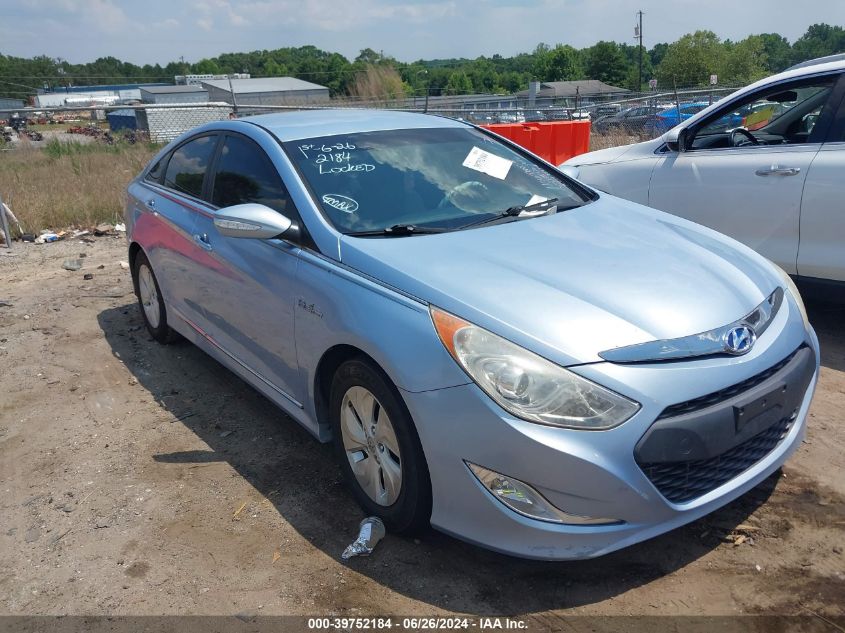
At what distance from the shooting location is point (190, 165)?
4.77 meters

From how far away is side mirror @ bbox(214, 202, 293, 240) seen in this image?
3.29 m

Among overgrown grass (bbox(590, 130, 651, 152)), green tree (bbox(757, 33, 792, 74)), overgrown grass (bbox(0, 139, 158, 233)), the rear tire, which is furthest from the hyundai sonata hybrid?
green tree (bbox(757, 33, 792, 74))

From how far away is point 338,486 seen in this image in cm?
351

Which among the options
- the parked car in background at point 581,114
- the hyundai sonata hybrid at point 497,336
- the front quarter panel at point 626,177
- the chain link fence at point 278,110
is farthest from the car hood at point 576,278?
the parked car in background at point 581,114

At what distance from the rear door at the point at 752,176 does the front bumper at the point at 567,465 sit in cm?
269

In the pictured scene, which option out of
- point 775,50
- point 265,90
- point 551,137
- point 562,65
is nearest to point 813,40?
point 775,50

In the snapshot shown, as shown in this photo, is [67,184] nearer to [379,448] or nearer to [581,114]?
[379,448]

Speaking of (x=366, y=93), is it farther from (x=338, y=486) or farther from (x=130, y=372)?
(x=338, y=486)

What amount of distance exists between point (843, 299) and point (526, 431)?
11.1 feet

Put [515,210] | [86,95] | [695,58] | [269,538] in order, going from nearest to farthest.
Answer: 1. [269,538]
2. [515,210]
3. [86,95]
4. [695,58]

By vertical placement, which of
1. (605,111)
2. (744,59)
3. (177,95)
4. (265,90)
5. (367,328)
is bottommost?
(367,328)

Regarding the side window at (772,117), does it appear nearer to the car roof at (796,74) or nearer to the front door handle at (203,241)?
the car roof at (796,74)

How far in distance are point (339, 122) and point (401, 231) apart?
45.0 inches

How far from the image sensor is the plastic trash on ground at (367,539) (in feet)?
9.66
